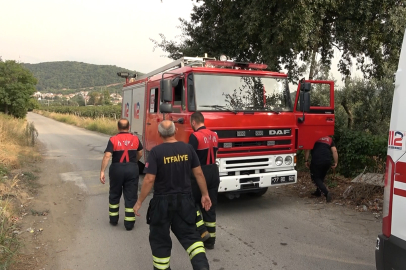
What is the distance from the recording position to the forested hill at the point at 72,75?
116 meters

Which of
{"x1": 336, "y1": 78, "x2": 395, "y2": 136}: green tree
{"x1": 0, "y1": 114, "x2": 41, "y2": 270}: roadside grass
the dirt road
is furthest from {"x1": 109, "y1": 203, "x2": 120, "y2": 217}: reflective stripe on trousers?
{"x1": 336, "y1": 78, "x2": 395, "y2": 136}: green tree

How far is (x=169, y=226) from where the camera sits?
3518mm

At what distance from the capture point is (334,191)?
7688mm

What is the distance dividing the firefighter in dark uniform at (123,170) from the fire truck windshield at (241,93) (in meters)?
1.32

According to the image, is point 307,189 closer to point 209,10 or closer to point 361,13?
point 361,13

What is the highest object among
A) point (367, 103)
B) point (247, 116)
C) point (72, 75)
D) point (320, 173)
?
point (72, 75)

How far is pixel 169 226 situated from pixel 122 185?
96.9 inches

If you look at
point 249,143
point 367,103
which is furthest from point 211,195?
point 367,103

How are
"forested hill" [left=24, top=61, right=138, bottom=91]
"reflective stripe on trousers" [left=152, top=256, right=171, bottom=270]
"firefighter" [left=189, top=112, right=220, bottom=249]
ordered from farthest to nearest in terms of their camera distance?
1. "forested hill" [left=24, top=61, right=138, bottom=91]
2. "firefighter" [left=189, top=112, right=220, bottom=249]
3. "reflective stripe on trousers" [left=152, top=256, right=171, bottom=270]

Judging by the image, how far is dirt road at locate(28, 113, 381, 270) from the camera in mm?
4285

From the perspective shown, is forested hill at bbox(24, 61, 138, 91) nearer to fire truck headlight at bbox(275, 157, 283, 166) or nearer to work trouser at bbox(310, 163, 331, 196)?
work trouser at bbox(310, 163, 331, 196)

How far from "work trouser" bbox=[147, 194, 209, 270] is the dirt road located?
2.60 ft

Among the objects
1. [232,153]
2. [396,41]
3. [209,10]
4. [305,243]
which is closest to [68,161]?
[209,10]

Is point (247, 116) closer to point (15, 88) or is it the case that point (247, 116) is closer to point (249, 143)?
point (249, 143)
